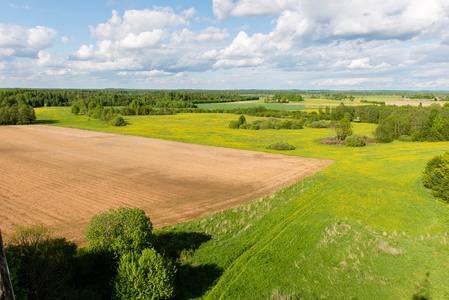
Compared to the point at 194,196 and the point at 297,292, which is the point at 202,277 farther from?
the point at 194,196

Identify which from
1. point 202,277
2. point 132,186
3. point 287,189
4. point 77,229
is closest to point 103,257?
point 202,277

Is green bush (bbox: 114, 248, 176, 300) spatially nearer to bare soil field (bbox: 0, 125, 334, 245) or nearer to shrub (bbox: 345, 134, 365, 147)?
bare soil field (bbox: 0, 125, 334, 245)

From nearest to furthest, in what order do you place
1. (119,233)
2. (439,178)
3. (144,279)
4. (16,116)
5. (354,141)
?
(144,279)
(119,233)
(439,178)
(354,141)
(16,116)

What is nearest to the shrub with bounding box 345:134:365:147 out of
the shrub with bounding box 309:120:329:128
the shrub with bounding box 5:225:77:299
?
the shrub with bounding box 309:120:329:128

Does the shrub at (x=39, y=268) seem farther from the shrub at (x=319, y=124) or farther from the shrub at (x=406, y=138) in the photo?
the shrub at (x=319, y=124)

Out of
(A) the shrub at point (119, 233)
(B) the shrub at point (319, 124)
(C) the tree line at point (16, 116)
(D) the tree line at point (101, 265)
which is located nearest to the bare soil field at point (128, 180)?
(A) the shrub at point (119, 233)

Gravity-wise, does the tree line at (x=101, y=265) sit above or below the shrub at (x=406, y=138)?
above

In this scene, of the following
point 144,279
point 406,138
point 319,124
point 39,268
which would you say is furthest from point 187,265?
point 319,124

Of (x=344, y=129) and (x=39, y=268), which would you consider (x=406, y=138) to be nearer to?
(x=344, y=129)
